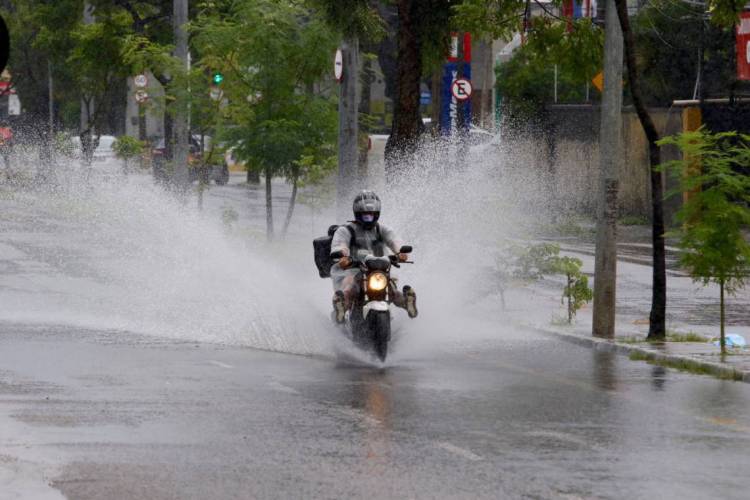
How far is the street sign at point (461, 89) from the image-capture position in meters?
40.8

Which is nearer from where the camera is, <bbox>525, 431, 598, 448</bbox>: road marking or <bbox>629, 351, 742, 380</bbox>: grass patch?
<bbox>525, 431, 598, 448</bbox>: road marking

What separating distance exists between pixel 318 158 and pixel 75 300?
1062 cm

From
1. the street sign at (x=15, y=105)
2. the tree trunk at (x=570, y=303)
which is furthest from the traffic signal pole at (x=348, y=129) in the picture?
the street sign at (x=15, y=105)

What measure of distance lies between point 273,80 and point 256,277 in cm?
987

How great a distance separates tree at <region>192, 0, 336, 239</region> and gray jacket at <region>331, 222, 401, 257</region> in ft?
49.0

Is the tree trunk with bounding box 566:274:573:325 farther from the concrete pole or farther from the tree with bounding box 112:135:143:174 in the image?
the tree with bounding box 112:135:143:174

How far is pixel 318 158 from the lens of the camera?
1377 inches

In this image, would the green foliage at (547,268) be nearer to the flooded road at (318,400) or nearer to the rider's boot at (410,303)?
the flooded road at (318,400)

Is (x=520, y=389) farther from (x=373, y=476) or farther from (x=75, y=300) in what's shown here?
(x=75, y=300)

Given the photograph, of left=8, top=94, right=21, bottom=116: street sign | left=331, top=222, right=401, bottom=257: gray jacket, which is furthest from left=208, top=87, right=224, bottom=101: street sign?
left=8, top=94, right=21, bottom=116: street sign

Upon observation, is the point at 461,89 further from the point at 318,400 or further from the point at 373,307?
the point at 318,400

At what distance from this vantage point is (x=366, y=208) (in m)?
18.6

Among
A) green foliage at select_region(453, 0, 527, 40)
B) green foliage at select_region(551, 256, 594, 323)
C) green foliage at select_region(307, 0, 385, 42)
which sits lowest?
green foliage at select_region(551, 256, 594, 323)

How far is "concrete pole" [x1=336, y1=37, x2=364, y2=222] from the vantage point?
28.7 metres
